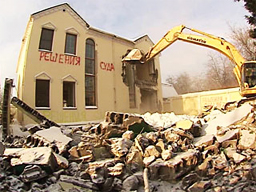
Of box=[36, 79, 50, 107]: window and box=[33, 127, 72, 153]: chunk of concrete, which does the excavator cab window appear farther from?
box=[36, 79, 50, 107]: window

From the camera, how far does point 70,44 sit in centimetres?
1805

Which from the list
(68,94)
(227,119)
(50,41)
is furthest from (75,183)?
(50,41)

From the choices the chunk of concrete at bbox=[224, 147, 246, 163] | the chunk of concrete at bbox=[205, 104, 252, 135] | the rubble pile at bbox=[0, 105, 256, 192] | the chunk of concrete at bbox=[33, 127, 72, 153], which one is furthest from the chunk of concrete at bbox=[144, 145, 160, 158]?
the chunk of concrete at bbox=[205, 104, 252, 135]

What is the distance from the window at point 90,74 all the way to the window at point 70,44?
3.55 ft

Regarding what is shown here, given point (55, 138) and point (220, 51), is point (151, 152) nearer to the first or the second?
point (55, 138)

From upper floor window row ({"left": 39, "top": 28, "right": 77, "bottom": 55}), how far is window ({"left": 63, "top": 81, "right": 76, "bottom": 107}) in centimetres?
229

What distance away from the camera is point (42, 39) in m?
16.7

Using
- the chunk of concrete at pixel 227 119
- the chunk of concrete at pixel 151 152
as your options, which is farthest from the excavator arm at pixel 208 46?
the chunk of concrete at pixel 151 152

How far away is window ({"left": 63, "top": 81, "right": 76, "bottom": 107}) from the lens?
17.6m

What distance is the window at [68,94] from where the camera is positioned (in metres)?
17.6

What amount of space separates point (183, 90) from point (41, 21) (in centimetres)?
5737

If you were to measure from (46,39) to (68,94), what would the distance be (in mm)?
4044

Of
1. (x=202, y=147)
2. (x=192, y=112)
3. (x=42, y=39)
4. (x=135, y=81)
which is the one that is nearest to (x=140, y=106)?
(x=135, y=81)

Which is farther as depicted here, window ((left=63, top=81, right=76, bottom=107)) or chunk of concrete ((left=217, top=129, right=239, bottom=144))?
window ((left=63, top=81, right=76, bottom=107))
